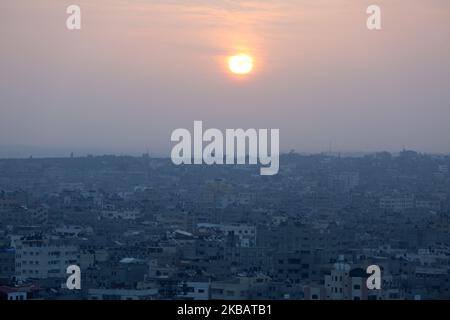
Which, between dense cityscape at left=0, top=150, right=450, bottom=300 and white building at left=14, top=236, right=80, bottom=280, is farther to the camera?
white building at left=14, top=236, right=80, bottom=280

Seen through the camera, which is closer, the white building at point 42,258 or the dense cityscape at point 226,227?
the dense cityscape at point 226,227

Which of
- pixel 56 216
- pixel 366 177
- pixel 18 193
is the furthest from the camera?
pixel 366 177

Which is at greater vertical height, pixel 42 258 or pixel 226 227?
pixel 226 227

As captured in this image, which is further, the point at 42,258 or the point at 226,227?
the point at 226,227

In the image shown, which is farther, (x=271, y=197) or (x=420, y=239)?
(x=271, y=197)

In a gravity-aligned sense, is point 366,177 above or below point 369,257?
above

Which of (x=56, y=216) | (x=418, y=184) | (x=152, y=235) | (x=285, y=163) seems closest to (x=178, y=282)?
(x=152, y=235)
